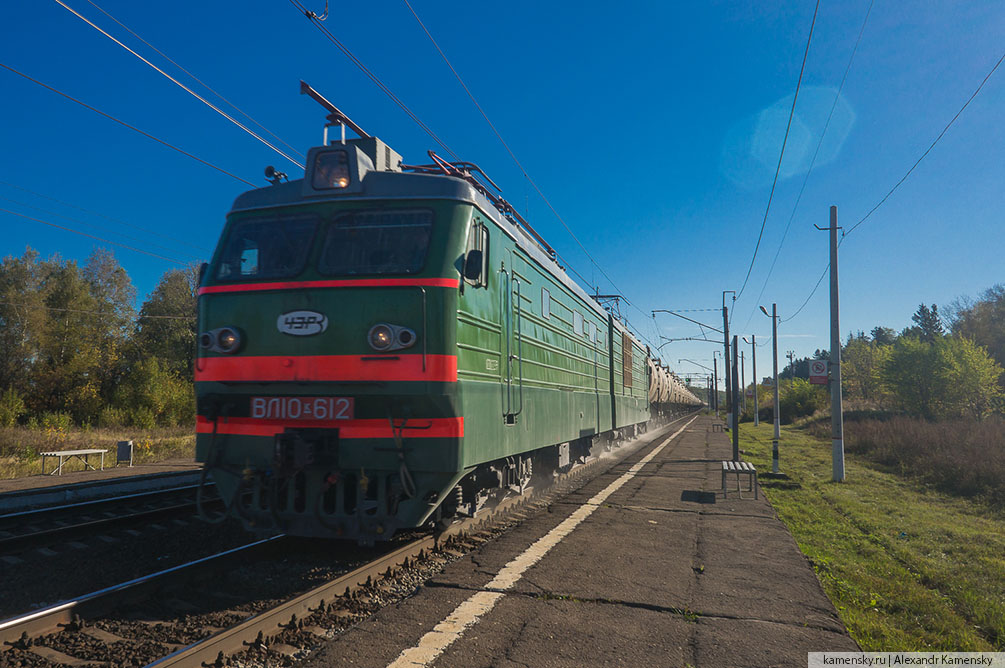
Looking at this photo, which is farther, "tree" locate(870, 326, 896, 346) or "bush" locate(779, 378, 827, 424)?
"tree" locate(870, 326, 896, 346)

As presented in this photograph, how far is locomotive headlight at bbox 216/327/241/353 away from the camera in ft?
17.4

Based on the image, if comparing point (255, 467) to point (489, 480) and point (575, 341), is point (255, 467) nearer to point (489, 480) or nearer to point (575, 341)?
point (489, 480)

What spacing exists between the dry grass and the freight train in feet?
34.4

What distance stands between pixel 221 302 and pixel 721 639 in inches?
187

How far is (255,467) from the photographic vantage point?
5191 mm

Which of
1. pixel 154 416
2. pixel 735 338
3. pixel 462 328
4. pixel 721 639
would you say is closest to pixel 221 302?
pixel 462 328

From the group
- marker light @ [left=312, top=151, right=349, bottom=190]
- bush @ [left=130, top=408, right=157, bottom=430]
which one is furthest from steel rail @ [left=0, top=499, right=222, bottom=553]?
bush @ [left=130, top=408, right=157, bottom=430]

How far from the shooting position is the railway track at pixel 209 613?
11.6 ft

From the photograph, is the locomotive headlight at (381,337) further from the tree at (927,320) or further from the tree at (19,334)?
the tree at (927,320)

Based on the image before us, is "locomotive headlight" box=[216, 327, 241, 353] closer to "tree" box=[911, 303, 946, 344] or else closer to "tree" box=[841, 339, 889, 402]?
"tree" box=[841, 339, 889, 402]

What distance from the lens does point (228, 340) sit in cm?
533

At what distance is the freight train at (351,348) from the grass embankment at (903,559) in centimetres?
331

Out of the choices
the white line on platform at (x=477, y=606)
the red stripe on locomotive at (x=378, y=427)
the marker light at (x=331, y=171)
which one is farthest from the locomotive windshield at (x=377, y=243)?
the white line on platform at (x=477, y=606)

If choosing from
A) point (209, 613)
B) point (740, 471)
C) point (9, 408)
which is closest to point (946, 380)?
point (740, 471)
